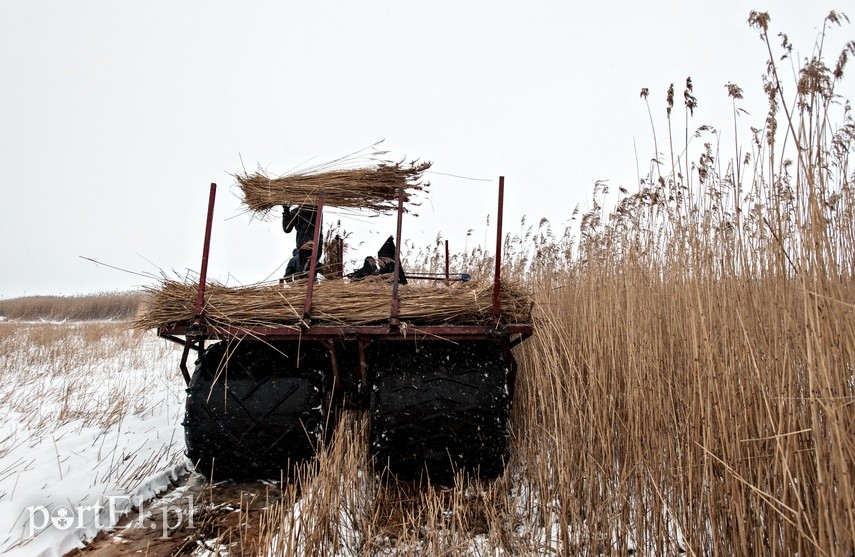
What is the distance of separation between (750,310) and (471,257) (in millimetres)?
3750

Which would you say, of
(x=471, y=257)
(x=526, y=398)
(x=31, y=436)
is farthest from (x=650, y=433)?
(x=31, y=436)

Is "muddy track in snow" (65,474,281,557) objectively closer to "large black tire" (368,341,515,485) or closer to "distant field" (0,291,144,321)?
"large black tire" (368,341,515,485)

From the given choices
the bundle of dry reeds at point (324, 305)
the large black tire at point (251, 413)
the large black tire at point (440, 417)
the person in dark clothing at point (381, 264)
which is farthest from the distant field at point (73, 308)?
the large black tire at point (440, 417)

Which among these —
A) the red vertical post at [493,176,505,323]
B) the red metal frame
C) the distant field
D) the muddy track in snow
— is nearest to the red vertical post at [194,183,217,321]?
the red metal frame

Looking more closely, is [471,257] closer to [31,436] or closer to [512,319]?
[512,319]

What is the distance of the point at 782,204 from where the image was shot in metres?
1.82

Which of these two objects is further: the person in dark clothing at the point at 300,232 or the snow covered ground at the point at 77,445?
the person in dark clothing at the point at 300,232

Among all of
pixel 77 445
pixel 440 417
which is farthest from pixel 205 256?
pixel 77 445

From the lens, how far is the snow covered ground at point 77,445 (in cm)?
221

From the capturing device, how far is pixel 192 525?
2.23m

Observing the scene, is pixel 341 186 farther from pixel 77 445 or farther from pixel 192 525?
pixel 77 445

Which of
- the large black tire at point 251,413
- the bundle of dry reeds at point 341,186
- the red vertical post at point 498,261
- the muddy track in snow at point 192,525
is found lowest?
the muddy track in snow at point 192,525

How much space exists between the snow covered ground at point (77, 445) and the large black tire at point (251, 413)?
0.55 metres

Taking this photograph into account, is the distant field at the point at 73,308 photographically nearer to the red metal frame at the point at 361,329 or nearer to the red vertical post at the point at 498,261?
the red metal frame at the point at 361,329
